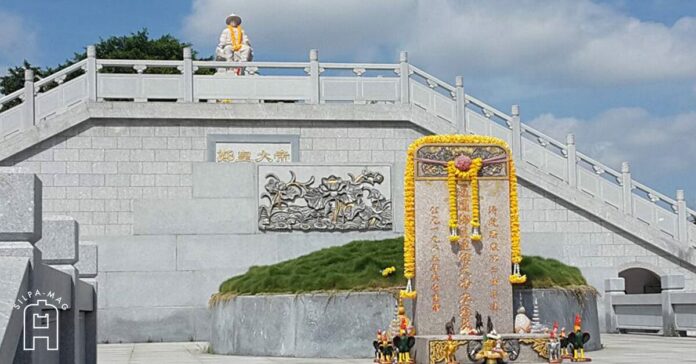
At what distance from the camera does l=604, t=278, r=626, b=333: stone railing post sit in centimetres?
2042

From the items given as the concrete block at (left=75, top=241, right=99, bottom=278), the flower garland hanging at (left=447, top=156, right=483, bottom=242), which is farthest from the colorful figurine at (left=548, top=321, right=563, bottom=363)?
the concrete block at (left=75, top=241, right=99, bottom=278)

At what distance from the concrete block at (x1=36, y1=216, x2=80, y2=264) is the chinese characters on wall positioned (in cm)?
1389

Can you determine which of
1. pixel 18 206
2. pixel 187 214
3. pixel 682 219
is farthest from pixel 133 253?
pixel 18 206

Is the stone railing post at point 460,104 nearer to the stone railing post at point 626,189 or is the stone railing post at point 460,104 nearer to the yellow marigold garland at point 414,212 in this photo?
the stone railing post at point 626,189

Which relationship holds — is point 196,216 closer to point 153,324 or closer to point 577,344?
point 153,324

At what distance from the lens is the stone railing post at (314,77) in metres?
21.2

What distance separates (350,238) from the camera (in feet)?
67.8

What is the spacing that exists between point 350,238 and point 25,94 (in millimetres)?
7272

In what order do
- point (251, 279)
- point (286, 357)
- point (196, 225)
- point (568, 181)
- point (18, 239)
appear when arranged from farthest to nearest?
point (568, 181)
point (196, 225)
point (251, 279)
point (286, 357)
point (18, 239)

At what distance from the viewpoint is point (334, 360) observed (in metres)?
13.3

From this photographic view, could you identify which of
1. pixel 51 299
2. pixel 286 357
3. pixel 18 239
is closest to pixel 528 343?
pixel 286 357

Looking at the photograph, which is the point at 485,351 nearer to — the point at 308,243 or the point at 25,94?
the point at 308,243

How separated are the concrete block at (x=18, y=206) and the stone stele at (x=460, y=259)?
8354 millimetres

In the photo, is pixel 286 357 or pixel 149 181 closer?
pixel 286 357
